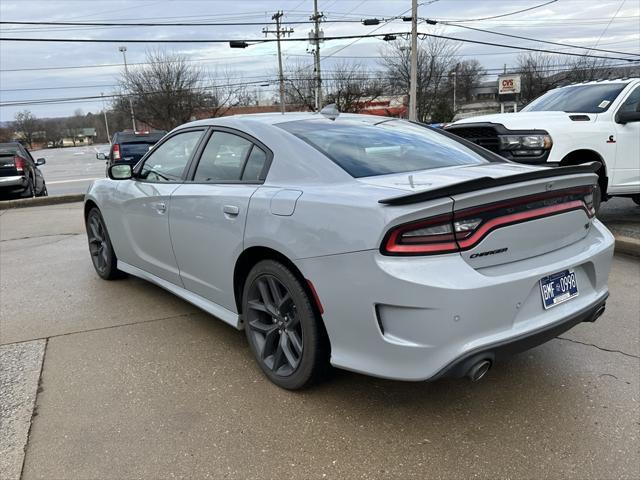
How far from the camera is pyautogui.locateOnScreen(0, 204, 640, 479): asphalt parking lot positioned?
7.86 ft

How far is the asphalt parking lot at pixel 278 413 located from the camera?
2395 mm

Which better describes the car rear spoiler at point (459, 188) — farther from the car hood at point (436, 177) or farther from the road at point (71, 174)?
the road at point (71, 174)

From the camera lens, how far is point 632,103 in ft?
21.6

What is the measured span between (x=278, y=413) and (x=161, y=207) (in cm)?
185

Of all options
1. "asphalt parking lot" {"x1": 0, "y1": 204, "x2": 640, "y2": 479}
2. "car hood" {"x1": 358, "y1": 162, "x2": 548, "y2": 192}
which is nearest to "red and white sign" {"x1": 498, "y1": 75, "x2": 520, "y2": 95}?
"asphalt parking lot" {"x1": 0, "y1": 204, "x2": 640, "y2": 479}

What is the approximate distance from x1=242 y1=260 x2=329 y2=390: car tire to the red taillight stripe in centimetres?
86

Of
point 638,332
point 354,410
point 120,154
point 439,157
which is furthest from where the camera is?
point 120,154

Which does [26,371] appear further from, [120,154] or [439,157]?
[120,154]

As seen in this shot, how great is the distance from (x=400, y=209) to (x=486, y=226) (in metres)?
0.41

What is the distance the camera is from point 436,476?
2293mm

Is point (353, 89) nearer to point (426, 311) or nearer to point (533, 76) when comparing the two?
point (533, 76)

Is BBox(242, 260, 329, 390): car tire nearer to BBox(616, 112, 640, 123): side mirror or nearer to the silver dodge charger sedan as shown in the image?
the silver dodge charger sedan

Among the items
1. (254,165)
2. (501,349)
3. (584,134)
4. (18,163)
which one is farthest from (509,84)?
(501,349)

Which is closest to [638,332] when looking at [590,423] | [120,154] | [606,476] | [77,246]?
[590,423]
